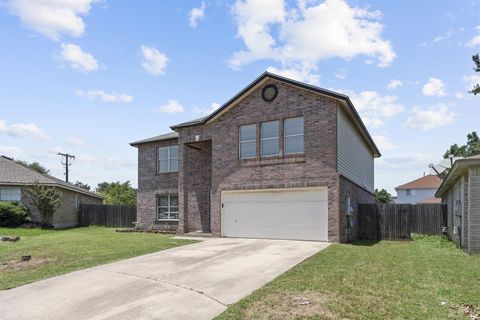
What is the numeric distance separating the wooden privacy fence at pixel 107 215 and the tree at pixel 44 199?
3.17m

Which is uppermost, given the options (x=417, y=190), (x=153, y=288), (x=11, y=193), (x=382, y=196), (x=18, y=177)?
(x=18, y=177)

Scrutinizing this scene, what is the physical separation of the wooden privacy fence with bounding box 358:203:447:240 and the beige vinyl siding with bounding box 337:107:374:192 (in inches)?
90.8

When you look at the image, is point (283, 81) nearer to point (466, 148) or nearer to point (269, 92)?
point (269, 92)

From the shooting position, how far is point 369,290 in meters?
7.49

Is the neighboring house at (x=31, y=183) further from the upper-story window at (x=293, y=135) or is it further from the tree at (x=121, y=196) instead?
the upper-story window at (x=293, y=135)

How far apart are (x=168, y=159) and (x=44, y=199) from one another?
30.2 ft

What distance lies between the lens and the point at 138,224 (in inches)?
942

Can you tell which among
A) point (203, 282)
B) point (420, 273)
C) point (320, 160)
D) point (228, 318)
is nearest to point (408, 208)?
point (320, 160)

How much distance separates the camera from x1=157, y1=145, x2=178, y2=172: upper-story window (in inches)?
908

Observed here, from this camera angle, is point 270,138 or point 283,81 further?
point 270,138

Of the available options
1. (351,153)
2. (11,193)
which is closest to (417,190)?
(351,153)

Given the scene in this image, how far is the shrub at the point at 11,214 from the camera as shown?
2436 centimetres

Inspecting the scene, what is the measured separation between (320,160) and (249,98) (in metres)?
4.60

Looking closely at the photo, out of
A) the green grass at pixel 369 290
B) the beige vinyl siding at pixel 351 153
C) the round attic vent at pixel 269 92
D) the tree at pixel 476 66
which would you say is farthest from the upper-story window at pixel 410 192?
the tree at pixel 476 66
